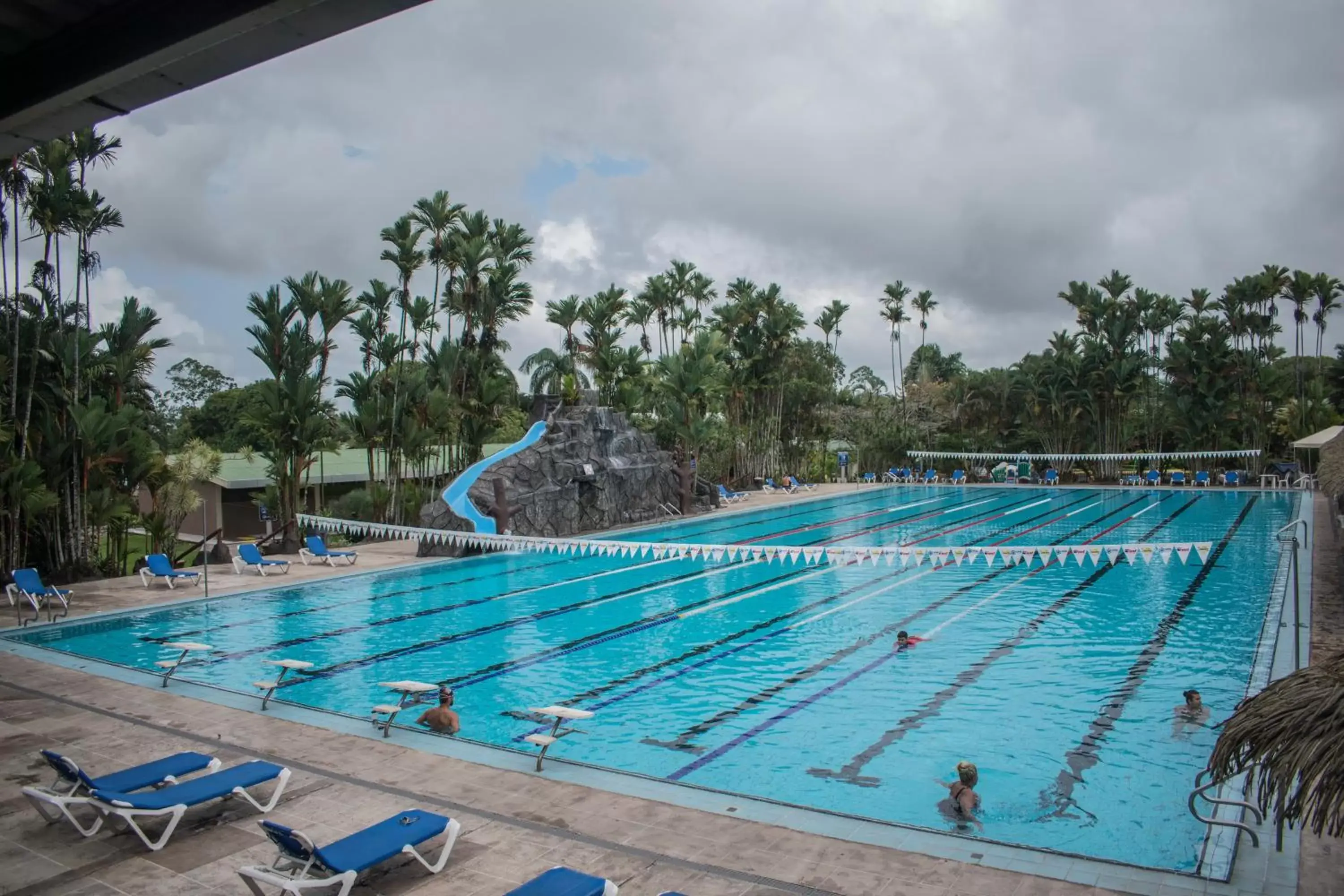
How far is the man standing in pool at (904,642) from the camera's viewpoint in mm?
12641

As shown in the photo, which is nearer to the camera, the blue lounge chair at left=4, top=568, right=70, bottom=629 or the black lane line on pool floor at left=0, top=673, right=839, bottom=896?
the black lane line on pool floor at left=0, top=673, right=839, bottom=896

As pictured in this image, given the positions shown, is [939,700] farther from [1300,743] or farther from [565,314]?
[565,314]

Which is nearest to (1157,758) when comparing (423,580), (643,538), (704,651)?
(704,651)

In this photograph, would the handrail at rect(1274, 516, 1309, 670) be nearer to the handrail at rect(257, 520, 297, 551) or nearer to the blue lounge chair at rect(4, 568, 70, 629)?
the blue lounge chair at rect(4, 568, 70, 629)

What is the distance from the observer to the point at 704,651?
13.1 m

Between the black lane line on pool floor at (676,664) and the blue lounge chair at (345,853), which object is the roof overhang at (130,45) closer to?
the blue lounge chair at (345,853)

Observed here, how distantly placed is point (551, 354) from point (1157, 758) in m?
28.9

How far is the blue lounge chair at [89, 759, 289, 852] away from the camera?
613 centimetres

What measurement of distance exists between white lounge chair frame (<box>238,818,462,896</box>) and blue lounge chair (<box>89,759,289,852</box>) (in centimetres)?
88

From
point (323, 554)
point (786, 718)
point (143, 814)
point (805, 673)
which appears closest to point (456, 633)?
point (805, 673)

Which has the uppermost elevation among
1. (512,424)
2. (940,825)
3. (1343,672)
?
(512,424)

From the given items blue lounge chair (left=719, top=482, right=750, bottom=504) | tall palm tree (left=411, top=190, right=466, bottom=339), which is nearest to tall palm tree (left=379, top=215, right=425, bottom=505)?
tall palm tree (left=411, top=190, right=466, bottom=339)

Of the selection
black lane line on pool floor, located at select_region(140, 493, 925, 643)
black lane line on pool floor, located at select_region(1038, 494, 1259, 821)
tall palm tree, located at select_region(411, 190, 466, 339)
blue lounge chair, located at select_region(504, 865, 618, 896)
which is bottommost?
black lane line on pool floor, located at select_region(1038, 494, 1259, 821)

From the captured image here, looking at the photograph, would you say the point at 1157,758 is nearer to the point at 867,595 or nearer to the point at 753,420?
the point at 867,595
